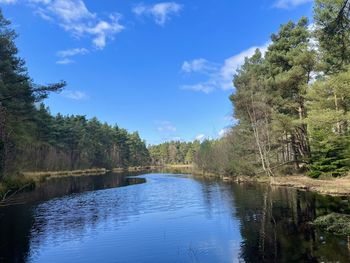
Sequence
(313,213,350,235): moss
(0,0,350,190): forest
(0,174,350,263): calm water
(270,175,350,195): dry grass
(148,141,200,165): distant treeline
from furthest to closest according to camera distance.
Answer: (148,141,200,165): distant treeline
(0,0,350,190): forest
(270,175,350,195): dry grass
(313,213,350,235): moss
(0,174,350,263): calm water

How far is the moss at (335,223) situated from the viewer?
14.5 meters

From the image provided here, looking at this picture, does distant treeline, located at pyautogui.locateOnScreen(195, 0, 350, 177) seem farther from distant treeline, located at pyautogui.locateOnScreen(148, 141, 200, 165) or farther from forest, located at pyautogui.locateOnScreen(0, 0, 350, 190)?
distant treeline, located at pyautogui.locateOnScreen(148, 141, 200, 165)

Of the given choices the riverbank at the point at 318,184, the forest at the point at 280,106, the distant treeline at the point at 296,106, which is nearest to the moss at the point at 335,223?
the forest at the point at 280,106

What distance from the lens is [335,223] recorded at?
1543 centimetres

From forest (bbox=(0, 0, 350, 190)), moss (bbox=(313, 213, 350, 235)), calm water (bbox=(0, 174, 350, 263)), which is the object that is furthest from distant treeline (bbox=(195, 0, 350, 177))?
moss (bbox=(313, 213, 350, 235))

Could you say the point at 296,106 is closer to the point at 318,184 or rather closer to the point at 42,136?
the point at 318,184

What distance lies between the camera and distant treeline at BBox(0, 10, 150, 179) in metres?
32.7

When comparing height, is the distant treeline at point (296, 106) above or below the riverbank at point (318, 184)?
above

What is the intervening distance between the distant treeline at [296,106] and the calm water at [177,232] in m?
8.79

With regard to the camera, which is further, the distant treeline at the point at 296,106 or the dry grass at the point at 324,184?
the distant treeline at the point at 296,106

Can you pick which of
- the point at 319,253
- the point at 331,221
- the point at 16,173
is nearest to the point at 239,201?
the point at 331,221

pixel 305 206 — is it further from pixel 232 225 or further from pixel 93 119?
pixel 93 119

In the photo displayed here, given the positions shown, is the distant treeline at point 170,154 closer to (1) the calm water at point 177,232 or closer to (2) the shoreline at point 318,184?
(2) the shoreline at point 318,184

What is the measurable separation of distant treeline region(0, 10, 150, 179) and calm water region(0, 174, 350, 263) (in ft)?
19.3
